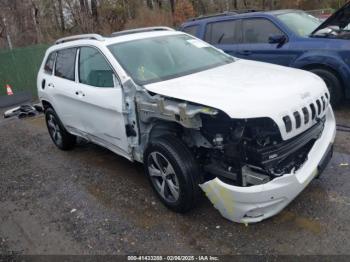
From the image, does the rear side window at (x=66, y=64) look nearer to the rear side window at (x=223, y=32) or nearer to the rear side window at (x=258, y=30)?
the rear side window at (x=223, y=32)

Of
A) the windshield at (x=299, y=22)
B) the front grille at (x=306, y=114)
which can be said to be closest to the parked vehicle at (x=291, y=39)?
the windshield at (x=299, y=22)

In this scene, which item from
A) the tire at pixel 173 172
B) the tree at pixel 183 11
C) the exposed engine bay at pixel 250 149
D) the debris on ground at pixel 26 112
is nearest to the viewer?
the exposed engine bay at pixel 250 149

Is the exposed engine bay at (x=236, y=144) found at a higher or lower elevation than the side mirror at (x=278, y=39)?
lower

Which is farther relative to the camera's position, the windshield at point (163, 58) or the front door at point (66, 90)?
the front door at point (66, 90)

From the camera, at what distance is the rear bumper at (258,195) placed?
2.84 m

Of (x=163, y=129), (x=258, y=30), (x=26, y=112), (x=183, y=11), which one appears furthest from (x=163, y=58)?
(x=183, y=11)

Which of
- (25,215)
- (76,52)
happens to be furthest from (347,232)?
(76,52)

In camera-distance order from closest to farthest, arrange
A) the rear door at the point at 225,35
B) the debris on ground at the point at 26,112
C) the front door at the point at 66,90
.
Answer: the front door at the point at 66,90 → the rear door at the point at 225,35 → the debris on ground at the point at 26,112

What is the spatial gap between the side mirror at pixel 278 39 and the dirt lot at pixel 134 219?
1960mm

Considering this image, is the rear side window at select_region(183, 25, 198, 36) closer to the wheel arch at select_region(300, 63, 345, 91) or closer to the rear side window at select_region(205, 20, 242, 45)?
the rear side window at select_region(205, 20, 242, 45)

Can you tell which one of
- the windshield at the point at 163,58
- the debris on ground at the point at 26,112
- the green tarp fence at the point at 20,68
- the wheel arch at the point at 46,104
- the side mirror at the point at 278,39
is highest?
the windshield at the point at 163,58

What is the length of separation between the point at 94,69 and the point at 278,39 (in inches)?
132

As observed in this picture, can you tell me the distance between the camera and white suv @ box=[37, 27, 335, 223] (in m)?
2.94

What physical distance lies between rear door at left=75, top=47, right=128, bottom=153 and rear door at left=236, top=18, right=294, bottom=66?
10.6ft
